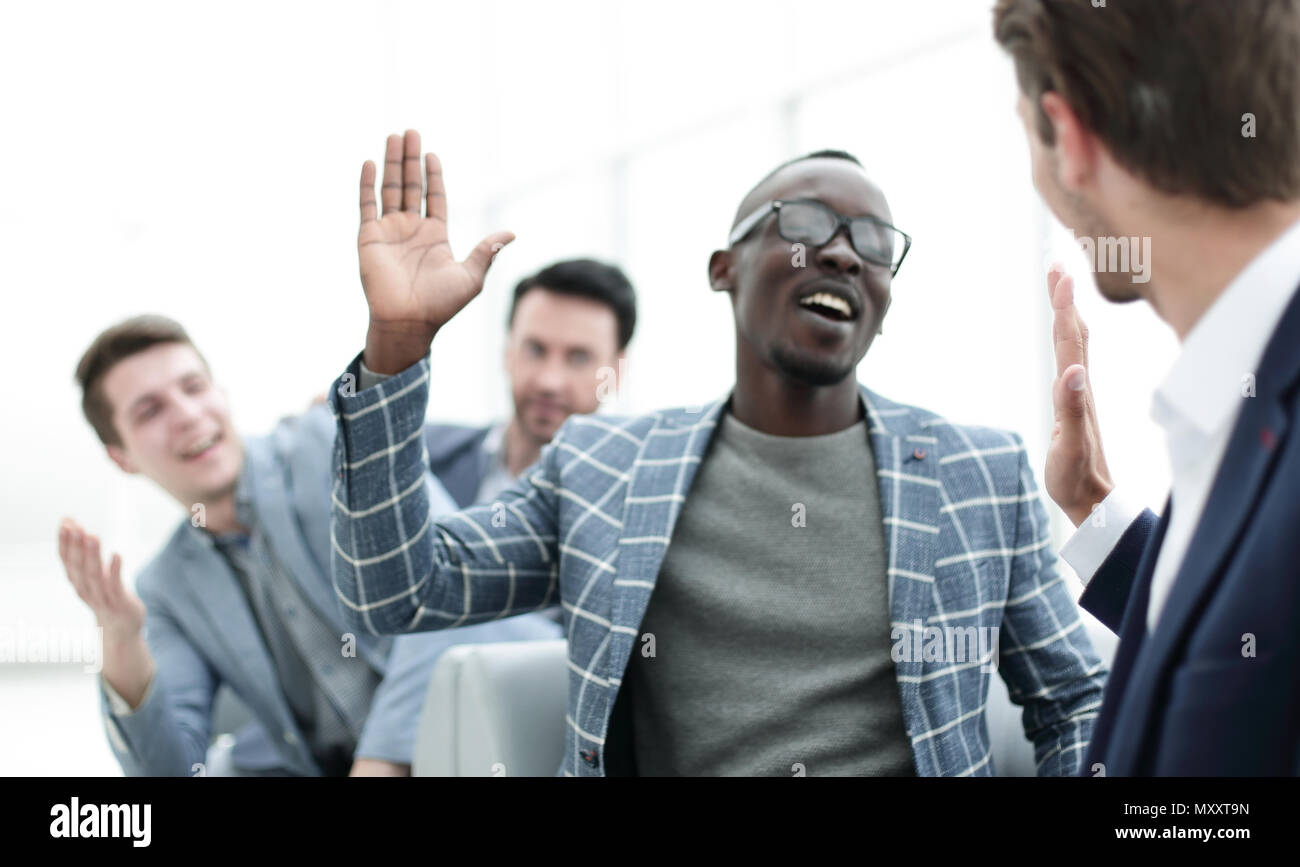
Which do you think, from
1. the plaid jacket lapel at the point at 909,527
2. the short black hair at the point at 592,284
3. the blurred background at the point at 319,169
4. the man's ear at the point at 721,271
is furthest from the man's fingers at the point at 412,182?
the blurred background at the point at 319,169

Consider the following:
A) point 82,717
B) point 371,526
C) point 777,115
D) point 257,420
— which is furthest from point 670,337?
point 371,526

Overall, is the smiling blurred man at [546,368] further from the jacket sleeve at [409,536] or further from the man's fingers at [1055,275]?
the man's fingers at [1055,275]

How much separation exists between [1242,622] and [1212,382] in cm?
17

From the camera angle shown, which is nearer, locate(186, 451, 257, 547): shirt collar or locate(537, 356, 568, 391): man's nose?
locate(186, 451, 257, 547): shirt collar

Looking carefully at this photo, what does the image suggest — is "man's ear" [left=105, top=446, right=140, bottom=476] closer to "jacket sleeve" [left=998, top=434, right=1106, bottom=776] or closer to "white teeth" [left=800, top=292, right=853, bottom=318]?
"white teeth" [left=800, top=292, right=853, bottom=318]

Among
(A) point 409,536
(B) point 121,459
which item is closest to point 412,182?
(A) point 409,536

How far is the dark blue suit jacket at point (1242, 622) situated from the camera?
24.6 inches

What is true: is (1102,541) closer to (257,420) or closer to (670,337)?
(670,337)

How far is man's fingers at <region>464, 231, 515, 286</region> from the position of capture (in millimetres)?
1284

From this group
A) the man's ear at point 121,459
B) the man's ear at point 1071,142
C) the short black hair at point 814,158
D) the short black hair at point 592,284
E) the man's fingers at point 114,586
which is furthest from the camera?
the short black hair at point 592,284

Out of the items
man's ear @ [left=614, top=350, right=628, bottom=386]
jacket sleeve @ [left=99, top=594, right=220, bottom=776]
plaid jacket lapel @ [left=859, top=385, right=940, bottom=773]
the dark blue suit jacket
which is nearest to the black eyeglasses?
plaid jacket lapel @ [left=859, top=385, right=940, bottom=773]

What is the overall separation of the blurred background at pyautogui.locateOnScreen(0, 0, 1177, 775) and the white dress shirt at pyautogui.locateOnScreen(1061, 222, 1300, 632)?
3.73 meters

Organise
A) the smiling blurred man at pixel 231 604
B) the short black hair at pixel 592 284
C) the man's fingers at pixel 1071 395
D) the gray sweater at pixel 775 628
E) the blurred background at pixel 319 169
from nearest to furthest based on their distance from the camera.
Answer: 1. the man's fingers at pixel 1071 395
2. the gray sweater at pixel 775 628
3. the smiling blurred man at pixel 231 604
4. the short black hair at pixel 592 284
5. the blurred background at pixel 319 169
